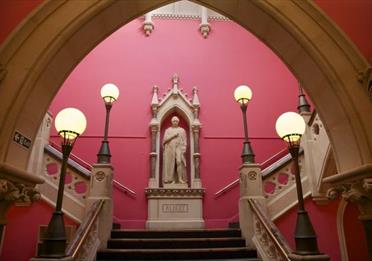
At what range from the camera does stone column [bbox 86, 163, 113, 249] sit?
16.2 ft

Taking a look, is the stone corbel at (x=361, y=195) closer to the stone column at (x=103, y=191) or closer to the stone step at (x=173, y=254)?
the stone step at (x=173, y=254)

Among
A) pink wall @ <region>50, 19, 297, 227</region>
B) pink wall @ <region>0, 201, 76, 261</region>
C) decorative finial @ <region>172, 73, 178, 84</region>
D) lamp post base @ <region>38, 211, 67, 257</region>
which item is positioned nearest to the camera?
lamp post base @ <region>38, 211, 67, 257</region>

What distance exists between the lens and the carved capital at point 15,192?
7.13 feet

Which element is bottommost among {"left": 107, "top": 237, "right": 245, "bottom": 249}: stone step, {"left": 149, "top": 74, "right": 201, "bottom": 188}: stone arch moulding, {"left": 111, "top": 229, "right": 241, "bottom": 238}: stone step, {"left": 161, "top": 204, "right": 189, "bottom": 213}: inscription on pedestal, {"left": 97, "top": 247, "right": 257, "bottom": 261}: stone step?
{"left": 97, "top": 247, "right": 257, "bottom": 261}: stone step

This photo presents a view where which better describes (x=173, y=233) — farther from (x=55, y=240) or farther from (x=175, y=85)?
(x=175, y=85)

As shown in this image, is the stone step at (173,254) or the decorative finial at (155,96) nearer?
the stone step at (173,254)

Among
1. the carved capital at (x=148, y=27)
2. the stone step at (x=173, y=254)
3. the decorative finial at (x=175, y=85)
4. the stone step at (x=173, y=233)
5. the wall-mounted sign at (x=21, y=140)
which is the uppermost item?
the carved capital at (x=148, y=27)

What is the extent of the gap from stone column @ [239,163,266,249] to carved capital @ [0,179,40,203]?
A: 3.45 meters

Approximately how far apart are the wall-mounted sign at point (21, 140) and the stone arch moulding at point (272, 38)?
3 centimetres

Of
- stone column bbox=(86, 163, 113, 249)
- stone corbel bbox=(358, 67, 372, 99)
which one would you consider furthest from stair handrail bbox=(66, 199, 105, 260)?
stone corbel bbox=(358, 67, 372, 99)

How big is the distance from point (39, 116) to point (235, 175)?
17.9 feet

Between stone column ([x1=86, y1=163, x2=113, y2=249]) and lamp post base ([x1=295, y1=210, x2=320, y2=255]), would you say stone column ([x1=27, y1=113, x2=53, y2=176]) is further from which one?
lamp post base ([x1=295, y1=210, x2=320, y2=255])

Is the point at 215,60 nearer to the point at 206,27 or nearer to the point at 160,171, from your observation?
the point at 206,27

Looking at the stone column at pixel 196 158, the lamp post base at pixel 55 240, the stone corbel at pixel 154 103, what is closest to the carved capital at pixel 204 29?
the stone corbel at pixel 154 103
